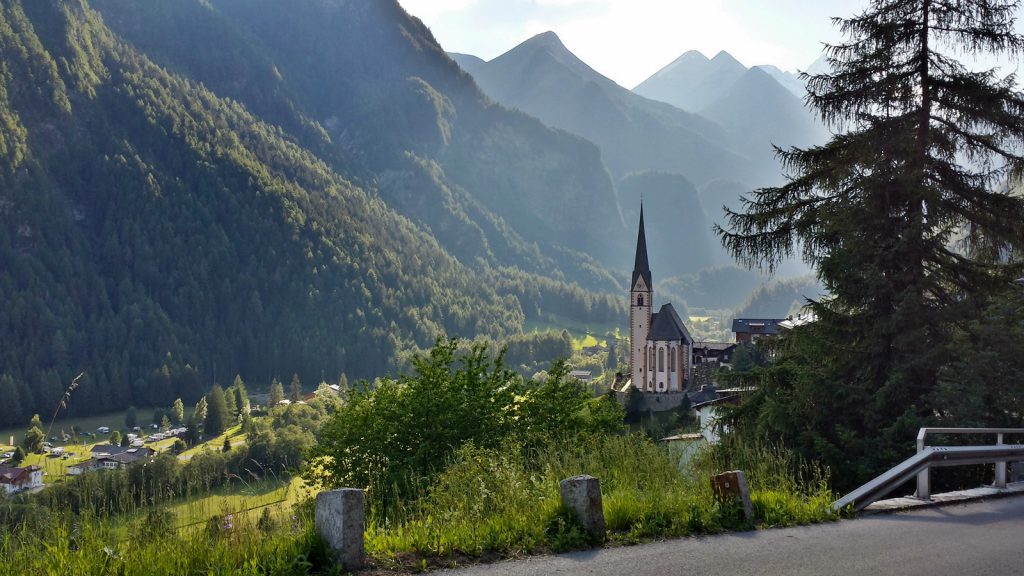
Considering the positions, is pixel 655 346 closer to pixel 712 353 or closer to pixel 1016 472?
pixel 712 353

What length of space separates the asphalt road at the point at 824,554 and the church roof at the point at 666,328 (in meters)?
67.0

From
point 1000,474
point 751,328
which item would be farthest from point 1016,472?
point 751,328

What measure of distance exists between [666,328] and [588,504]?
228 ft

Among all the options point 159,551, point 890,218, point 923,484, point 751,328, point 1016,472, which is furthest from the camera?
point 751,328

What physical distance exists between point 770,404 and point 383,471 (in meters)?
6.65

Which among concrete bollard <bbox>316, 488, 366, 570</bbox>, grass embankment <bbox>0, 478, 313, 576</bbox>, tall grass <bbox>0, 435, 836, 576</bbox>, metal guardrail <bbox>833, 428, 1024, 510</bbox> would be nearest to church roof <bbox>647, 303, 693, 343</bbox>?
metal guardrail <bbox>833, 428, 1024, 510</bbox>

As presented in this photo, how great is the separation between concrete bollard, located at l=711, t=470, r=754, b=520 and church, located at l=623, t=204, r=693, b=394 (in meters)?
66.2

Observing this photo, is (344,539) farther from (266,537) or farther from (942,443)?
(942,443)

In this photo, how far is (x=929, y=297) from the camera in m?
13.6

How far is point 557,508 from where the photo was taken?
6.94 metres

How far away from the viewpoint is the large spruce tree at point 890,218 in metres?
12.3

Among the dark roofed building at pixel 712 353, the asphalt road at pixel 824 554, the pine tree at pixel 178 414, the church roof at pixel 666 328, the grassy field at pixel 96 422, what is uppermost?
the church roof at pixel 666 328

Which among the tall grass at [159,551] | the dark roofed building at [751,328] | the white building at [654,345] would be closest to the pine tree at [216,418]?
the white building at [654,345]

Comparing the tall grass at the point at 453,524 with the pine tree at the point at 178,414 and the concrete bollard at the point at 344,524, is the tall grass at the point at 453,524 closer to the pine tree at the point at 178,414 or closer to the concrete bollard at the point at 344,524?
the concrete bollard at the point at 344,524
